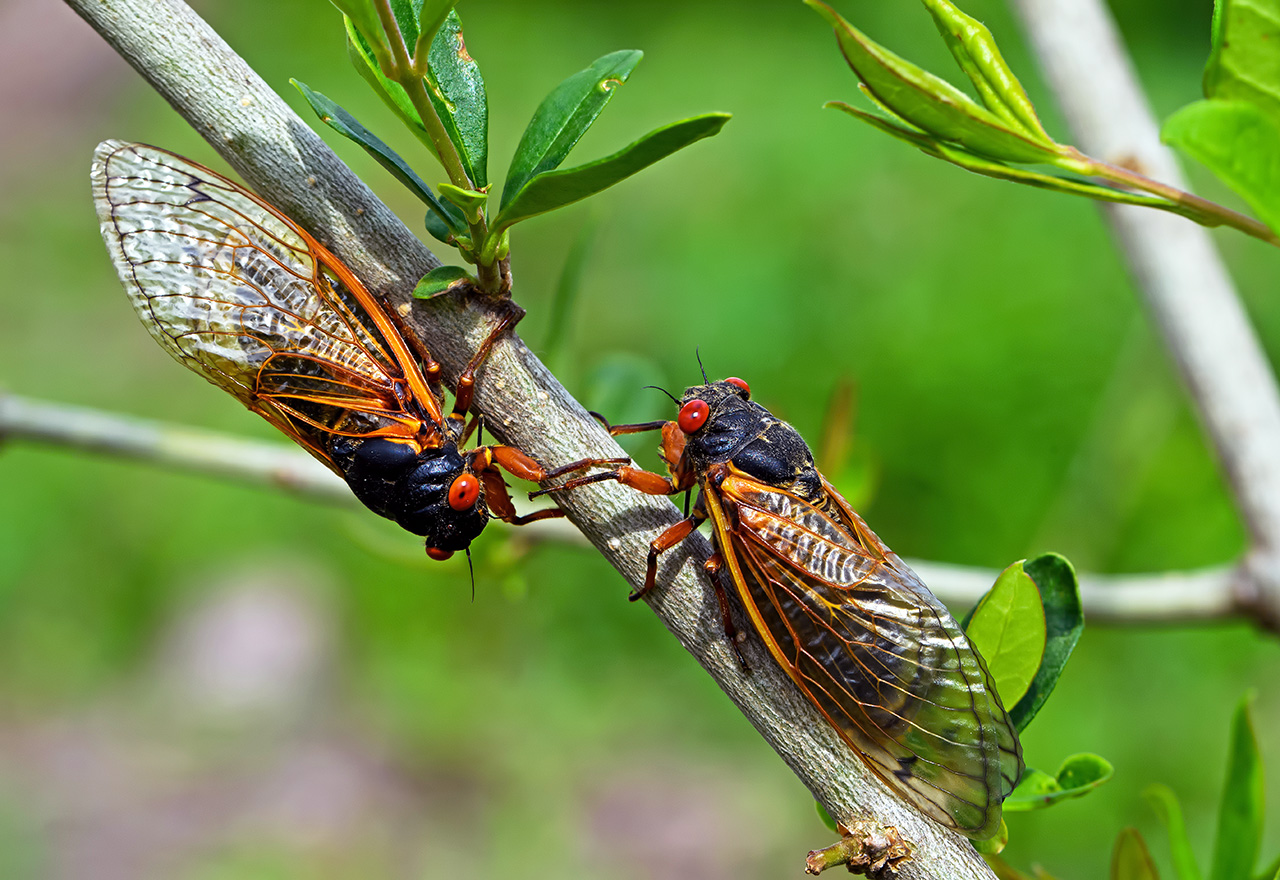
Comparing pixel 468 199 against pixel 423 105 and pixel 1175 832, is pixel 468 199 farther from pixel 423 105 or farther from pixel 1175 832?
pixel 1175 832

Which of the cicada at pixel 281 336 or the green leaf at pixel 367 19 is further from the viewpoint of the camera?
the cicada at pixel 281 336

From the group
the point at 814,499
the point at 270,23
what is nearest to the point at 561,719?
the point at 814,499

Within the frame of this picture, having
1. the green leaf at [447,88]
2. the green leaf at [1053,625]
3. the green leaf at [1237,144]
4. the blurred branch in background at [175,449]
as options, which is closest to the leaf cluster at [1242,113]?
the green leaf at [1237,144]

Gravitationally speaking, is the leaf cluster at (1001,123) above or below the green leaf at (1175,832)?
above

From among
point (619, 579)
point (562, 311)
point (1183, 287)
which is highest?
point (1183, 287)

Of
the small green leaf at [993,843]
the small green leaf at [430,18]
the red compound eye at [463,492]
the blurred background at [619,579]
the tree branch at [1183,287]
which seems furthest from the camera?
the blurred background at [619,579]

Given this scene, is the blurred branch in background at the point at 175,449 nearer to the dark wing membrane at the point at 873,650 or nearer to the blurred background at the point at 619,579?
the dark wing membrane at the point at 873,650

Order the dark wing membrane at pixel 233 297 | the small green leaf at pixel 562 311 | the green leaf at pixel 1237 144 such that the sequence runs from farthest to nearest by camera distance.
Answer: the small green leaf at pixel 562 311, the dark wing membrane at pixel 233 297, the green leaf at pixel 1237 144

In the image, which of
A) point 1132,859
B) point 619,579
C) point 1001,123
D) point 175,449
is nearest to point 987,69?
point 1001,123
